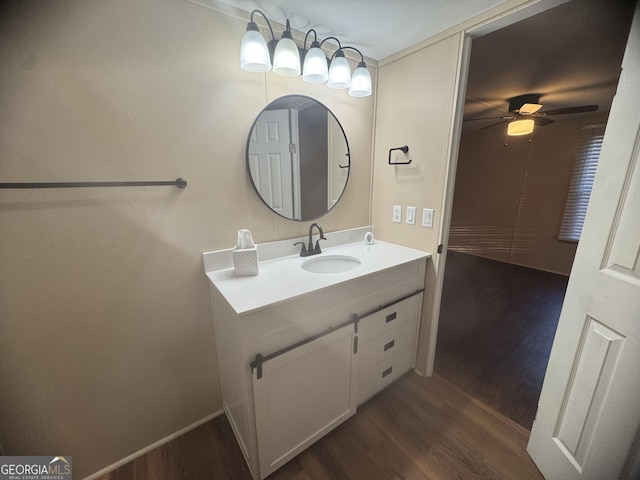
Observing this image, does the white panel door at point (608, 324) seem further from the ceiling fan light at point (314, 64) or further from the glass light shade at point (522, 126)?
the glass light shade at point (522, 126)

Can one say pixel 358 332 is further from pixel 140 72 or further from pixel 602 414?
pixel 140 72

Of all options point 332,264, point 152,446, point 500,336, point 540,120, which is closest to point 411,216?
point 332,264

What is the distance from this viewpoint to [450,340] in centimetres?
209

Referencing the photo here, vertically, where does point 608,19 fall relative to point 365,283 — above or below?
above

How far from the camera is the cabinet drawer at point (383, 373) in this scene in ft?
4.79

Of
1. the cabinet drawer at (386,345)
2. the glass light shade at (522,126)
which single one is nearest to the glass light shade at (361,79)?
the cabinet drawer at (386,345)

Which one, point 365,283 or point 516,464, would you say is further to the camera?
point 365,283

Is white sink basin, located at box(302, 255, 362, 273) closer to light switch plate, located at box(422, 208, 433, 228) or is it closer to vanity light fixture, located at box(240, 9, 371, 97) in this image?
light switch plate, located at box(422, 208, 433, 228)

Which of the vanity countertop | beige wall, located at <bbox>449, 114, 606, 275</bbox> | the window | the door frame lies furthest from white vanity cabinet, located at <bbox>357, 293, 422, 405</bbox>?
beige wall, located at <bbox>449, 114, 606, 275</bbox>

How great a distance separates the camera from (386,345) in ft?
4.97

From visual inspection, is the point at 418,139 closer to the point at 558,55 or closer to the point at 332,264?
the point at 332,264

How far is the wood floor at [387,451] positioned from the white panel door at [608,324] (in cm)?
25

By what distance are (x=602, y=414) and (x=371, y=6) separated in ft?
6.20

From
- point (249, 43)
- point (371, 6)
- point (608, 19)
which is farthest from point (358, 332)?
point (608, 19)
